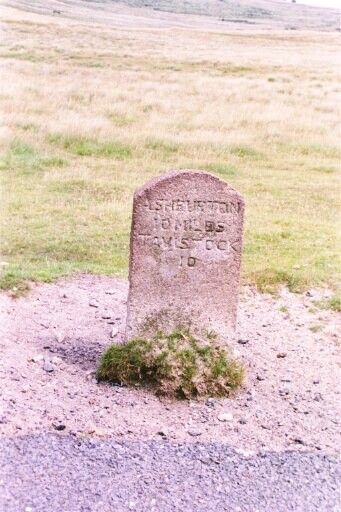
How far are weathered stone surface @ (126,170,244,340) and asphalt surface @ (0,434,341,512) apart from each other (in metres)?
1.34

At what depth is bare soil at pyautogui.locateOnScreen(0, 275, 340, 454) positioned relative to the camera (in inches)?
203

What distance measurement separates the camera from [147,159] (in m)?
15.9

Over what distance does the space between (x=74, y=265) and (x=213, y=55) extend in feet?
149

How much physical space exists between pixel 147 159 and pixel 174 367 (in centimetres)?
1075

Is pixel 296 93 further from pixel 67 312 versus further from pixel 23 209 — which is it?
pixel 67 312

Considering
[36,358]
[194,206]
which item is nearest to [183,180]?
[194,206]

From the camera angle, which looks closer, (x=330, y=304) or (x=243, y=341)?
(x=243, y=341)

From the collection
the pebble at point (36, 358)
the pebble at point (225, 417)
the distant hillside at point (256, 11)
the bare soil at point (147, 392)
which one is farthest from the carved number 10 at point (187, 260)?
the distant hillside at point (256, 11)

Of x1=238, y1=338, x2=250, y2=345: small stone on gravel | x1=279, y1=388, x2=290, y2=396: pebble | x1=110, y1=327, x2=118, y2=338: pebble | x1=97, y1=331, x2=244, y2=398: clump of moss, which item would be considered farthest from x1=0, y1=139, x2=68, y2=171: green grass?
x1=279, y1=388, x2=290, y2=396: pebble

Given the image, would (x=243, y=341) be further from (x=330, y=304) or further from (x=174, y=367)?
(x=330, y=304)

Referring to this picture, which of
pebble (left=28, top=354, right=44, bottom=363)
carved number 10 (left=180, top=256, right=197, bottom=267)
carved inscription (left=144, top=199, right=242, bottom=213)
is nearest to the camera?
carved inscription (left=144, top=199, right=242, bottom=213)

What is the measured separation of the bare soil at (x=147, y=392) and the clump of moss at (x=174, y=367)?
0.10 m

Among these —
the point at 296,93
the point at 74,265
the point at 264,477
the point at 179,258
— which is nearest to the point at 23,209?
the point at 74,265

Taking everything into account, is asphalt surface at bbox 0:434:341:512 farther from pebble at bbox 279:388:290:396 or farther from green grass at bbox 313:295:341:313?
green grass at bbox 313:295:341:313
